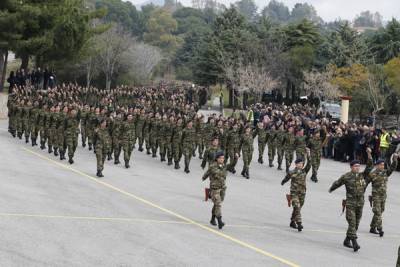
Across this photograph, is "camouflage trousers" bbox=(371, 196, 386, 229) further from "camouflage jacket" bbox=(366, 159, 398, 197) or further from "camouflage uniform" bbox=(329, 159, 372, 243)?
"camouflage uniform" bbox=(329, 159, 372, 243)

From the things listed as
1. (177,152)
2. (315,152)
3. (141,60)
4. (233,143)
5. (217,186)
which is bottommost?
(177,152)

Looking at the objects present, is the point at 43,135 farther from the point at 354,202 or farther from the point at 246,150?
the point at 354,202

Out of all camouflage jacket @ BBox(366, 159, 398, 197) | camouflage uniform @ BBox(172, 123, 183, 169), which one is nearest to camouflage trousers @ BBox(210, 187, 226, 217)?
camouflage jacket @ BBox(366, 159, 398, 197)

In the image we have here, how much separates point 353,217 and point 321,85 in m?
48.1

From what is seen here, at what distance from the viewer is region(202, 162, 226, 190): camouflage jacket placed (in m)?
16.1

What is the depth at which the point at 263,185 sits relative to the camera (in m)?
23.5

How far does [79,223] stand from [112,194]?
13.3 ft

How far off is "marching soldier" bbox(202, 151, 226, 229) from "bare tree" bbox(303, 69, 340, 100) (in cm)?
4480

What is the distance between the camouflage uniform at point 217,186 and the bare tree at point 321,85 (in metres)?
44.9

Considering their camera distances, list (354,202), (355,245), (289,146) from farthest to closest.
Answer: (289,146) → (354,202) → (355,245)

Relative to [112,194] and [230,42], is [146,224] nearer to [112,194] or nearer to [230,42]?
[112,194]

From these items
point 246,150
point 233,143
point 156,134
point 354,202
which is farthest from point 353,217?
point 156,134

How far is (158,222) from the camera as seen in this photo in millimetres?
16172

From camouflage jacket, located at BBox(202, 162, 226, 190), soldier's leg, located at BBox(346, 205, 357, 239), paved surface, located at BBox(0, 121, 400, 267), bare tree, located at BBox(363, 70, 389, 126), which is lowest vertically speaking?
paved surface, located at BBox(0, 121, 400, 267)
